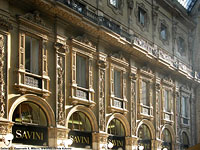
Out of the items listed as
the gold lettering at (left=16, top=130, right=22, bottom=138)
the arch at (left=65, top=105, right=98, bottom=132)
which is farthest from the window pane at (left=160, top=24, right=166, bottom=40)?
the gold lettering at (left=16, top=130, right=22, bottom=138)

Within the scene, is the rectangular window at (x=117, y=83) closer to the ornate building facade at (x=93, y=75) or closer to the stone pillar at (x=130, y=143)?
the ornate building facade at (x=93, y=75)

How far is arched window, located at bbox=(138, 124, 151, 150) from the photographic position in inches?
1281

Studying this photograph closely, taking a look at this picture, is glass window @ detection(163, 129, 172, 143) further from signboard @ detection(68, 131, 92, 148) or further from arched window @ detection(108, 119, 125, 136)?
signboard @ detection(68, 131, 92, 148)

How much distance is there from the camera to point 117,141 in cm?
2955

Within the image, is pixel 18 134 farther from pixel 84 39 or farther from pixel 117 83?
pixel 117 83

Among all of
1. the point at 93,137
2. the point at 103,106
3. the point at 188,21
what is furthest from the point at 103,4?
the point at 188,21

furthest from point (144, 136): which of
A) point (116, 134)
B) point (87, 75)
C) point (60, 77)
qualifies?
point (60, 77)

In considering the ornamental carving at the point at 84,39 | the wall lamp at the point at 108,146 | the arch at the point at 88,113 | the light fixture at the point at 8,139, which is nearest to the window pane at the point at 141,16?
the ornamental carving at the point at 84,39

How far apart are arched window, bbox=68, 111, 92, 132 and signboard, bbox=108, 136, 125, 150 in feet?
8.16

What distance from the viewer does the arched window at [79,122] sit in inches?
1001

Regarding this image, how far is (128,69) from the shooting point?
104 feet

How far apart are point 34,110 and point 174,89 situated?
18657 mm

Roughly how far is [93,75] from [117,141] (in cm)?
479

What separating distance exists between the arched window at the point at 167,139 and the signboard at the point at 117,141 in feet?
22.7
